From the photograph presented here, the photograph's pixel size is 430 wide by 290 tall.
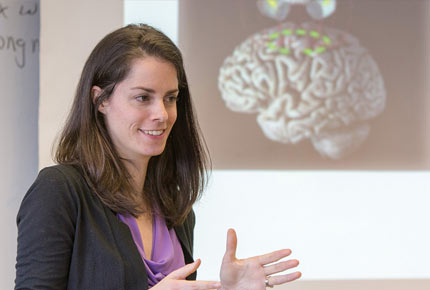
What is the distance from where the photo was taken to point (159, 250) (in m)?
1.25

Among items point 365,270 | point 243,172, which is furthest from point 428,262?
point 243,172

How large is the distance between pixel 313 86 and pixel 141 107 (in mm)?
1116

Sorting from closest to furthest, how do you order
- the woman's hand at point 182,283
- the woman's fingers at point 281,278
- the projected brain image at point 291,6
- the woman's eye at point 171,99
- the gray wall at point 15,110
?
the woman's hand at point 182,283
the woman's fingers at point 281,278
the woman's eye at point 171,99
the gray wall at point 15,110
the projected brain image at point 291,6

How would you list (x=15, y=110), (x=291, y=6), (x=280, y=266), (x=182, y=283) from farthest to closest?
(x=291, y=6), (x=15, y=110), (x=280, y=266), (x=182, y=283)

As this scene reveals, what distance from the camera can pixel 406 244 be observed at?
7.07ft

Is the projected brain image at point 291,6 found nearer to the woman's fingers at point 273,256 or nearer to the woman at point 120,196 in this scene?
the woman at point 120,196

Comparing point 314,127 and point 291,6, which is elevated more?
point 291,6

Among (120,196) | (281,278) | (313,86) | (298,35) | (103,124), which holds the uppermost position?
(298,35)

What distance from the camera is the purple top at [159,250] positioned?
1.17 metres

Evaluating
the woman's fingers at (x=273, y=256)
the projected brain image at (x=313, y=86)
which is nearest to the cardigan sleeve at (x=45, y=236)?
the woman's fingers at (x=273, y=256)

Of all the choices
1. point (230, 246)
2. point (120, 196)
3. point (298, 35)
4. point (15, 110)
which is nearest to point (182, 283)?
point (230, 246)

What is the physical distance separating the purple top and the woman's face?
0.53 feet

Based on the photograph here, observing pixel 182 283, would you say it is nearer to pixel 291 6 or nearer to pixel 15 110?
pixel 15 110

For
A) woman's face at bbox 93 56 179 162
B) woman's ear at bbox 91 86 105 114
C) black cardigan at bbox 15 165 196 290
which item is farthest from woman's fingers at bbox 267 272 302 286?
woman's ear at bbox 91 86 105 114
